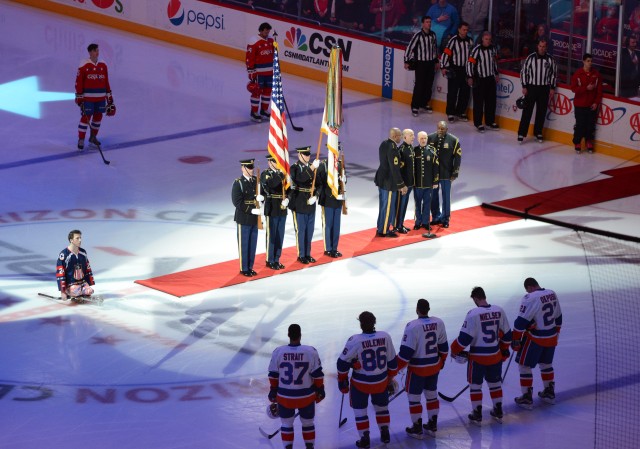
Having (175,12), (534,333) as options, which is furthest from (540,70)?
(534,333)

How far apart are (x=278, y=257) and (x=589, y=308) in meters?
4.10

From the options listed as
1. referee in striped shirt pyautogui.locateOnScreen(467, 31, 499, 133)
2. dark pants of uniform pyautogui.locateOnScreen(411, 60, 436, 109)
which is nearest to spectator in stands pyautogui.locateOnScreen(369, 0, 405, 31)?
dark pants of uniform pyautogui.locateOnScreen(411, 60, 436, 109)

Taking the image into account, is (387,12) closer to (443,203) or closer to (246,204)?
(443,203)

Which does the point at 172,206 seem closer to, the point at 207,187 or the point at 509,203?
the point at 207,187

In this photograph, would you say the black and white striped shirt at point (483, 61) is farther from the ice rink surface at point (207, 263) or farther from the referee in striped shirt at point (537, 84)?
the ice rink surface at point (207, 263)

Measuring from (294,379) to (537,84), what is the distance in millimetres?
13010

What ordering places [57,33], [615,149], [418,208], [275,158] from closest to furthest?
1. [275,158]
2. [418,208]
3. [615,149]
4. [57,33]

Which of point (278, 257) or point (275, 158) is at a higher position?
point (275, 158)

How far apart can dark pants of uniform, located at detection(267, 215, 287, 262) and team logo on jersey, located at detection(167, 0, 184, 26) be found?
15.2 m

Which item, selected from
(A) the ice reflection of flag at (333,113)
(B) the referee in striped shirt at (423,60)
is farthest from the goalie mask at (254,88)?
(A) the ice reflection of flag at (333,113)

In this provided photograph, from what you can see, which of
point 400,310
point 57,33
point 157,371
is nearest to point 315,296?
point 400,310

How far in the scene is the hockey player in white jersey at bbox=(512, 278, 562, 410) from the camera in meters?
12.0

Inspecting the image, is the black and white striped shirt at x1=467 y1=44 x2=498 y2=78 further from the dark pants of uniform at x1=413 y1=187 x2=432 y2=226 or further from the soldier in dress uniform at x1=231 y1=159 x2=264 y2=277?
the soldier in dress uniform at x1=231 y1=159 x2=264 y2=277

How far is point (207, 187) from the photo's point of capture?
20.1 meters
